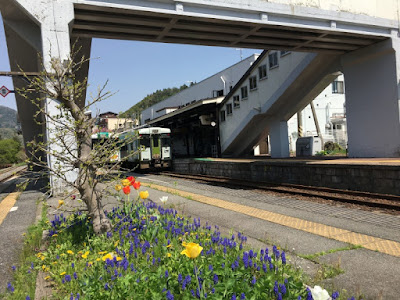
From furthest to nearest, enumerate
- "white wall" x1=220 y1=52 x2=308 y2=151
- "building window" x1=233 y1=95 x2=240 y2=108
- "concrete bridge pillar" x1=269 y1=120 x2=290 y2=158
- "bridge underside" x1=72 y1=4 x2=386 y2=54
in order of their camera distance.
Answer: "building window" x1=233 y1=95 x2=240 y2=108, "concrete bridge pillar" x1=269 y1=120 x2=290 y2=158, "white wall" x1=220 y1=52 x2=308 y2=151, "bridge underside" x1=72 y1=4 x2=386 y2=54

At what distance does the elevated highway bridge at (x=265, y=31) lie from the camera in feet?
33.1

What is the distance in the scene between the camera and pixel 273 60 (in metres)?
20.4

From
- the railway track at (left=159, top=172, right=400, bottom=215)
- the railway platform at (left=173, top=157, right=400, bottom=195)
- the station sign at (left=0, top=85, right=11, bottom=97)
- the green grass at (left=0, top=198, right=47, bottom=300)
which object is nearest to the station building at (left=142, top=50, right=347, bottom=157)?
the railway platform at (left=173, top=157, right=400, bottom=195)

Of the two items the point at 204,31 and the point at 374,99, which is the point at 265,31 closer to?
the point at 204,31

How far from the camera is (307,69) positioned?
17984 mm

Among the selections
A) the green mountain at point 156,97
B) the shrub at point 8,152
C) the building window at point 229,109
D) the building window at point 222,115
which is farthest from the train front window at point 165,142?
the green mountain at point 156,97

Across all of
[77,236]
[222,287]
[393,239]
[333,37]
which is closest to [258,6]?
[333,37]

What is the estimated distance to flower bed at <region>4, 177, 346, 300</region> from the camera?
278cm

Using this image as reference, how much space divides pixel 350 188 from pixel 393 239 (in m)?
6.16

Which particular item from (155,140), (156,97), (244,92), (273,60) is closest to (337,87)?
(244,92)

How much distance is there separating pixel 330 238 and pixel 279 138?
680 inches

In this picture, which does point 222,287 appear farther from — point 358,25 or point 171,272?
point 358,25

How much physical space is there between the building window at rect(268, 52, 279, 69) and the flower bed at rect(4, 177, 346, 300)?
17189mm

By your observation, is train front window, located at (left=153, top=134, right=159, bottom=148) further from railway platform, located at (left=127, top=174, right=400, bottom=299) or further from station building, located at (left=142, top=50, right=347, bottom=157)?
railway platform, located at (left=127, top=174, right=400, bottom=299)
